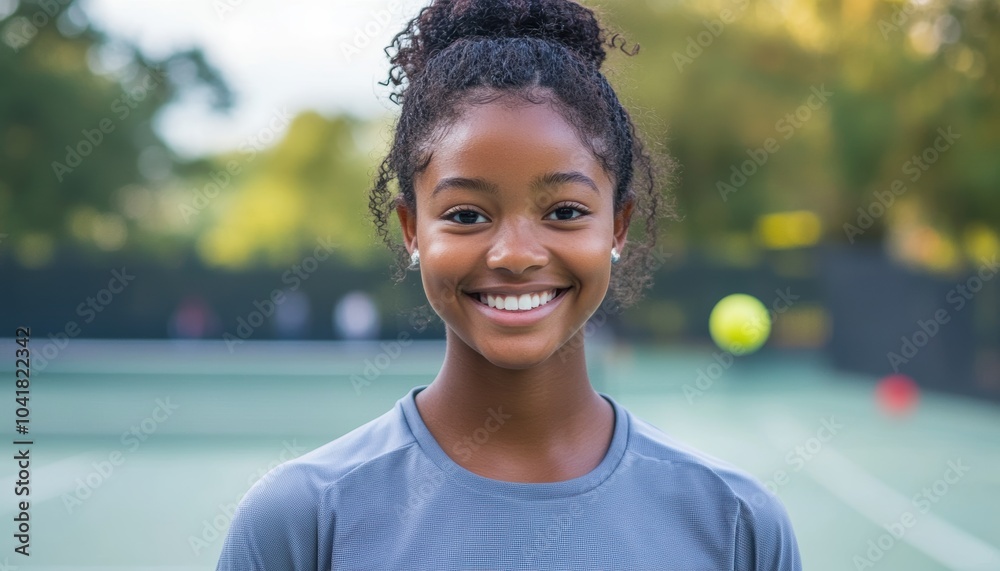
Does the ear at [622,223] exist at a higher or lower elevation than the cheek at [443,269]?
higher

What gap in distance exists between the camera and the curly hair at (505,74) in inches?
87.3

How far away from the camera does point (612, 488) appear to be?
224 centimetres

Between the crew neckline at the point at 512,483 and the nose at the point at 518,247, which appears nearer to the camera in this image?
the nose at the point at 518,247

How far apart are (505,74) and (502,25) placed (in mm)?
207

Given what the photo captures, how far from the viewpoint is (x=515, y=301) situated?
212cm

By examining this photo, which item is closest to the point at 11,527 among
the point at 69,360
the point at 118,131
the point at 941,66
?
the point at 69,360

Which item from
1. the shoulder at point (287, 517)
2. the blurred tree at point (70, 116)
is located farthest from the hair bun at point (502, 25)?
the blurred tree at point (70, 116)

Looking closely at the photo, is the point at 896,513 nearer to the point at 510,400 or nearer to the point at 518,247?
the point at 510,400

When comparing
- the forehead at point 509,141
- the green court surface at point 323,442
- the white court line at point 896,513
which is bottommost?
the white court line at point 896,513

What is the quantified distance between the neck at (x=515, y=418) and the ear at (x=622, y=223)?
0.24 metres

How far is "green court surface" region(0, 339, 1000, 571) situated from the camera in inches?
324

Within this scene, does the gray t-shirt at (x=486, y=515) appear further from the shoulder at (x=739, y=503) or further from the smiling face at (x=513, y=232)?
the smiling face at (x=513, y=232)

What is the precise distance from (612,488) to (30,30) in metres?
28.9


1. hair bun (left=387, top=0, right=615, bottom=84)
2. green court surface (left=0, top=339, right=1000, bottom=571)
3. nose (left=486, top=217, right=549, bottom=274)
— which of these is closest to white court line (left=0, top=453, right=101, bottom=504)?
green court surface (left=0, top=339, right=1000, bottom=571)
